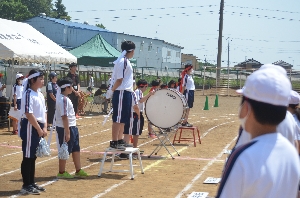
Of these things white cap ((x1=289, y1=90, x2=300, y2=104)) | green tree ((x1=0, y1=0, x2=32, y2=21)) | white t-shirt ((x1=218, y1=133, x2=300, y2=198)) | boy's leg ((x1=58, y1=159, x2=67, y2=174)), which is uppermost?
green tree ((x1=0, y1=0, x2=32, y2=21))

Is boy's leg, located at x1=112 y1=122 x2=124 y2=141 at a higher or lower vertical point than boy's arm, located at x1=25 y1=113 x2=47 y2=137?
lower

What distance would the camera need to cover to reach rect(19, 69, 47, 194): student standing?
8.74 m

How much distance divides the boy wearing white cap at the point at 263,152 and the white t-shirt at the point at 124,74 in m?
8.28

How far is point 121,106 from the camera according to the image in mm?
11094

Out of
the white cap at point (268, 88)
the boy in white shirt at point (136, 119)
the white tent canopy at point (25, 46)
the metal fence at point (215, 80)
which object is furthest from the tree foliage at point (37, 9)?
the white cap at point (268, 88)

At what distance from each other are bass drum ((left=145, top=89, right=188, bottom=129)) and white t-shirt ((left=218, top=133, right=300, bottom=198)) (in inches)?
404

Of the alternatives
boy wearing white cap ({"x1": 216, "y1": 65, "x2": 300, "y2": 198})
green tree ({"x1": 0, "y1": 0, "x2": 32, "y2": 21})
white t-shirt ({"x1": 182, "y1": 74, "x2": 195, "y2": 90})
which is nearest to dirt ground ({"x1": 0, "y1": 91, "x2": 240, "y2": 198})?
white t-shirt ({"x1": 182, "y1": 74, "x2": 195, "y2": 90})

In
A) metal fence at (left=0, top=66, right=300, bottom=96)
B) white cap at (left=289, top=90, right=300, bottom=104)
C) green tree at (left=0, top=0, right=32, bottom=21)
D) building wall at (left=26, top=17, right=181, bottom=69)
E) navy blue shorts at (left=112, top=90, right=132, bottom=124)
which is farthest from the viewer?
green tree at (left=0, top=0, right=32, bottom=21)

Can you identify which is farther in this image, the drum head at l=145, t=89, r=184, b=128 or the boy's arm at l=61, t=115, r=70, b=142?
the drum head at l=145, t=89, r=184, b=128

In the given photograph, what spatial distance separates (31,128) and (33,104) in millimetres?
371

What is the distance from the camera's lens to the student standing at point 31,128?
28.7 ft

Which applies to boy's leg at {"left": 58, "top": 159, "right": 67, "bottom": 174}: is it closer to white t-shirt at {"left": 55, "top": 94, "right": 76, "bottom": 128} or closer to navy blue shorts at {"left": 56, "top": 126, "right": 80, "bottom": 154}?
navy blue shorts at {"left": 56, "top": 126, "right": 80, "bottom": 154}

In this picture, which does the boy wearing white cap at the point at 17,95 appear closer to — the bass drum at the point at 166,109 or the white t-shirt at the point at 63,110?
the bass drum at the point at 166,109

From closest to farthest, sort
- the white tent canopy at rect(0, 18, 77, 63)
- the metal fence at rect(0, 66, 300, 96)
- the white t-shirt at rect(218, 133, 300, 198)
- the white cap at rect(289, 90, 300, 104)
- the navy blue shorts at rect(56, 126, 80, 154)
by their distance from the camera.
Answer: the white t-shirt at rect(218, 133, 300, 198) < the white cap at rect(289, 90, 300, 104) < the navy blue shorts at rect(56, 126, 80, 154) < the white tent canopy at rect(0, 18, 77, 63) < the metal fence at rect(0, 66, 300, 96)
